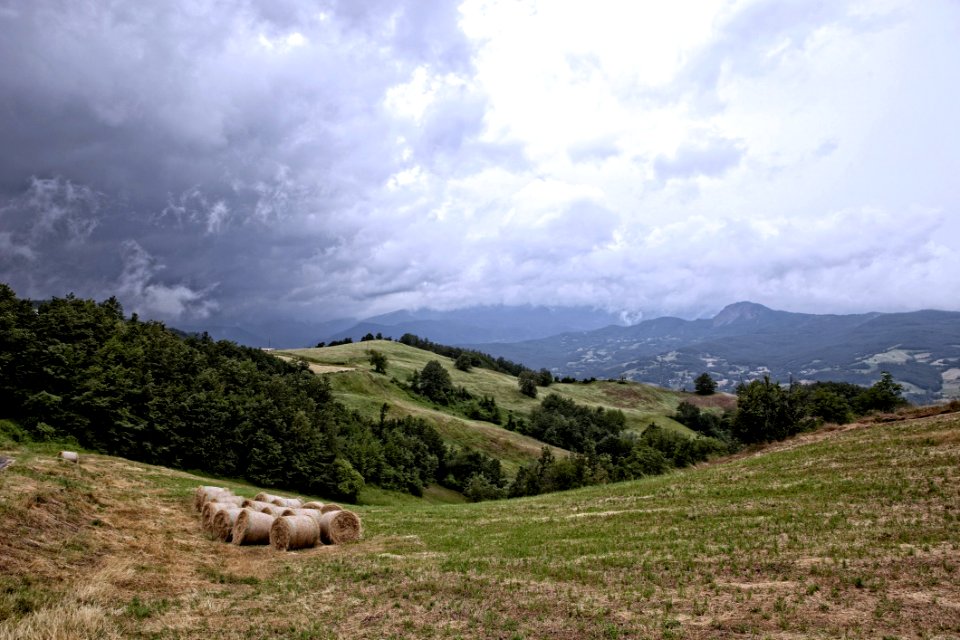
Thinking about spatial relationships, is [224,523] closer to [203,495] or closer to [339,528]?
[339,528]

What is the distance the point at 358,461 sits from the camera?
79.7 meters

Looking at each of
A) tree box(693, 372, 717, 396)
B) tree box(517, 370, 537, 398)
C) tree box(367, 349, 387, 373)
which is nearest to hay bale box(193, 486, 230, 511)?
tree box(367, 349, 387, 373)

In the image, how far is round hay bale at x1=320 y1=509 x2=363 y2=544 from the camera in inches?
970

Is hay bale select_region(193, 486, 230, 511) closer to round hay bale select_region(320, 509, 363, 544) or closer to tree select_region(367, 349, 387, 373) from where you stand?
round hay bale select_region(320, 509, 363, 544)

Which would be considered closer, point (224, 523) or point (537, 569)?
point (537, 569)

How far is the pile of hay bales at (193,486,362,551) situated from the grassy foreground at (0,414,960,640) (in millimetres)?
871

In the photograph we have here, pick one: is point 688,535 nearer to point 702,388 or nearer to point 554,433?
point 554,433

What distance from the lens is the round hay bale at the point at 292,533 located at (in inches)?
898

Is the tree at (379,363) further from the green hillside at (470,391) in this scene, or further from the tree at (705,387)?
the tree at (705,387)

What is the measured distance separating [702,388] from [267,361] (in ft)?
505

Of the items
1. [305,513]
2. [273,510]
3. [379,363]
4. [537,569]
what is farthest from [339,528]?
[379,363]

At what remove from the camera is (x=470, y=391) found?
178m

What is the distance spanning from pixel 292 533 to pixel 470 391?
156 meters

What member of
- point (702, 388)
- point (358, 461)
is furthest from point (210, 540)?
point (702, 388)
